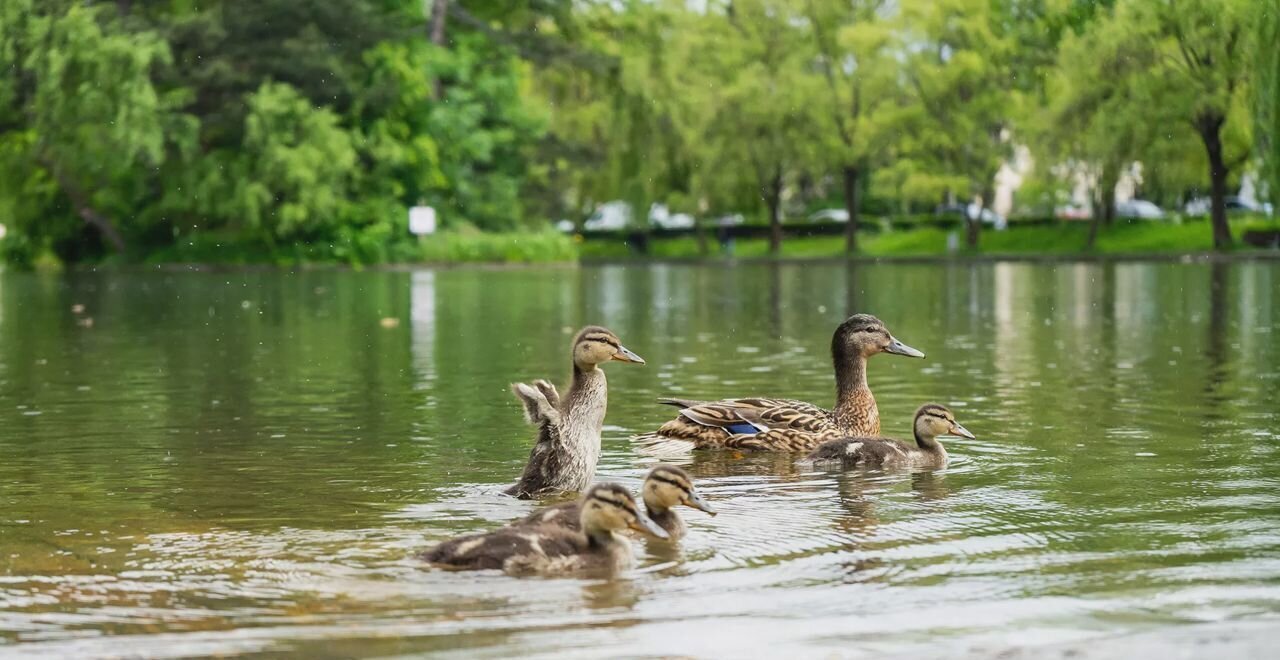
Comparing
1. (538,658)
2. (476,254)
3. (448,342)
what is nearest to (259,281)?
(476,254)

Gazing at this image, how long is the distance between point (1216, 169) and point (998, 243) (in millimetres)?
19940

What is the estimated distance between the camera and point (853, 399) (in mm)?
14742

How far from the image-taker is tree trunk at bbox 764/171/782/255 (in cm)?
8812

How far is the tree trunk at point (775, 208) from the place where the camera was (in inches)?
3469

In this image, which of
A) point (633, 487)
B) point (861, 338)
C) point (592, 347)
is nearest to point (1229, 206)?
point (861, 338)

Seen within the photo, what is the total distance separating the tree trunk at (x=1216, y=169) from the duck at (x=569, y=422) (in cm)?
5741

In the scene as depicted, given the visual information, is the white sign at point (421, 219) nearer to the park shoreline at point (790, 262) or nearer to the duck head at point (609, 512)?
the park shoreline at point (790, 262)

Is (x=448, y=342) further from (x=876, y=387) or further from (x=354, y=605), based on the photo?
(x=354, y=605)

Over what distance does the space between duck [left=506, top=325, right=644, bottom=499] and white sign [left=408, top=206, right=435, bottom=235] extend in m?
60.2

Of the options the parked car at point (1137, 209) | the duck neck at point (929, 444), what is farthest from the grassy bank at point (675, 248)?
the duck neck at point (929, 444)

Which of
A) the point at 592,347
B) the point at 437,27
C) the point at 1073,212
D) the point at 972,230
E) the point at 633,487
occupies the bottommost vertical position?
the point at 633,487

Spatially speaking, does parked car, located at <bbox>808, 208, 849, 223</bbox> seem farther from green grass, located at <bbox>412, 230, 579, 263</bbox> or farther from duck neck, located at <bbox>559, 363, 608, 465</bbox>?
Result: duck neck, located at <bbox>559, 363, 608, 465</bbox>

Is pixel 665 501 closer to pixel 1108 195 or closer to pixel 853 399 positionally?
pixel 853 399

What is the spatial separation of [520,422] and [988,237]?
7383cm
